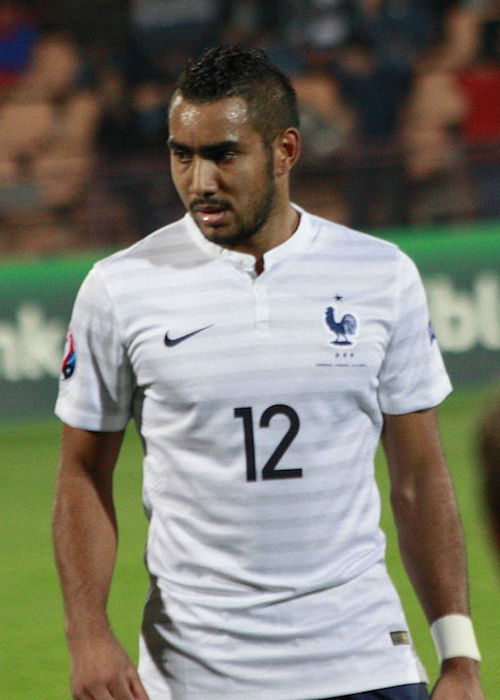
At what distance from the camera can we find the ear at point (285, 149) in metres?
3.25

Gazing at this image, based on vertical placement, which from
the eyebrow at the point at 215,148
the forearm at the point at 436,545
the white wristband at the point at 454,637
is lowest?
the white wristband at the point at 454,637

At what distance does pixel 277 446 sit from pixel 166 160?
8.48 meters

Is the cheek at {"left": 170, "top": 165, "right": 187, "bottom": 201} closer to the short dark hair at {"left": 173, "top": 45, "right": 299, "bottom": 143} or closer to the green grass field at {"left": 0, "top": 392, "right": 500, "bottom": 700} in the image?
the short dark hair at {"left": 173, "top": 45, "right": 299, "bottom": 143}

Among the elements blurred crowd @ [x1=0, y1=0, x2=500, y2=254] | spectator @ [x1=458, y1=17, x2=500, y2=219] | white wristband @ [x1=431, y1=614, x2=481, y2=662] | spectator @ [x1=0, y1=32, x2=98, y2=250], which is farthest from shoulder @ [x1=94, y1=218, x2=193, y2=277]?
spectator @ [x1=458, y1=17, x2=500, y2=219]

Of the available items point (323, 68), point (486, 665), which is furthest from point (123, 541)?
point (323, 68)

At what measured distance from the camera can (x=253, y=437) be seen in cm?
302

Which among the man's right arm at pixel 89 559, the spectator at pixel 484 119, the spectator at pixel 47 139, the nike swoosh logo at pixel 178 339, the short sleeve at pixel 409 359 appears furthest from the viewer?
the spectator at pixel 484 119

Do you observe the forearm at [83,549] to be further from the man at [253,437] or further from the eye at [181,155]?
the eye at [181,155]

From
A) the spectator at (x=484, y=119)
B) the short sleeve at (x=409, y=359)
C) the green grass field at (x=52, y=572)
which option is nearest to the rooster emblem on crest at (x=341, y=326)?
the short sleeve at (x=409, y=359)

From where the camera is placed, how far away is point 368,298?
10.5 feet

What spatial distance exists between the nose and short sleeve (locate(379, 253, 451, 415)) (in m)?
0.44

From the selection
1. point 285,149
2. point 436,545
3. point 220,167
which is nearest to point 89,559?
point 436,545

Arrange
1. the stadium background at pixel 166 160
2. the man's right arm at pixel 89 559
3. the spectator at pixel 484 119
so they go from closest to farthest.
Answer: the man's right arm at pixel 89 559 → the stadium background at pixel 166 160 → the spectator at pixel 484 119

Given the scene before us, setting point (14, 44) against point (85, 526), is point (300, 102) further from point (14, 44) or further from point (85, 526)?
point (85, 526)
